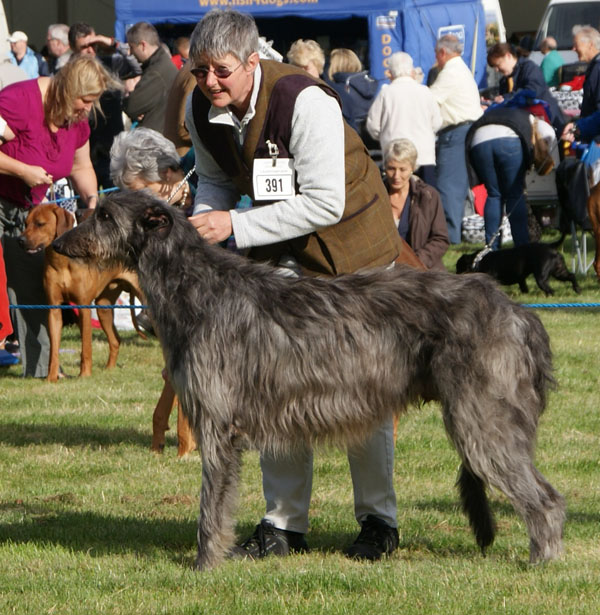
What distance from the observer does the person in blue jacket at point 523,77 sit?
13961 millimetres

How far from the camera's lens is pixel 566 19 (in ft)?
65.4

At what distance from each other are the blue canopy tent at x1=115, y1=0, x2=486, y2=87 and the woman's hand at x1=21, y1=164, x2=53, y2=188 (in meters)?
10.5

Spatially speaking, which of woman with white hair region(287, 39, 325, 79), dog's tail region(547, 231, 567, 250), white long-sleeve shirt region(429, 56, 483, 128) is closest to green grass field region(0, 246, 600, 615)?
dog's tail region(547, 231, 567, 250)

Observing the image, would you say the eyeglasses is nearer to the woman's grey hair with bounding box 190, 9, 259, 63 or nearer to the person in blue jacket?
the woman's grey hair with bounding box 190, 9, 259, 63

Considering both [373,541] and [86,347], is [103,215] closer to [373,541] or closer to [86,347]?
[373,541]

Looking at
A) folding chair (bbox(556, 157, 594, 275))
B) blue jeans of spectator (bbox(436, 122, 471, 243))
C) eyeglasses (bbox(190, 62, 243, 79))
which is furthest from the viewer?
blue jeans of spectator (bbox(436, 122, 471, 243))

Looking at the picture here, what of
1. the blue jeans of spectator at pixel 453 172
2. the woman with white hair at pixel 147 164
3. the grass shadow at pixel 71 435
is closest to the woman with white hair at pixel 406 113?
the blue jeans of spectator at pixel 453 172

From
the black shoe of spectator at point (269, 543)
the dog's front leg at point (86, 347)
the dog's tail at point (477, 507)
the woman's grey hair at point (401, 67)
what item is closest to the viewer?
the dog's tail at point (477, 507)

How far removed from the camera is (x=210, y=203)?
4945 millimetres

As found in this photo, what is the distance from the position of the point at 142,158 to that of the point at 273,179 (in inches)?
65.4

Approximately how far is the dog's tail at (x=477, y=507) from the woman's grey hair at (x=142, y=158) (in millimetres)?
2443

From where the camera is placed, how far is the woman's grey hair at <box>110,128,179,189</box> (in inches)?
236

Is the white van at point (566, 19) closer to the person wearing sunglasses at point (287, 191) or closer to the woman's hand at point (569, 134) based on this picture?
the woman's hand at point (569, 134)

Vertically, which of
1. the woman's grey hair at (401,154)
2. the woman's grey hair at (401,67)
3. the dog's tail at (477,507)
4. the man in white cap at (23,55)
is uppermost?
the man in white cap at (23,55)
